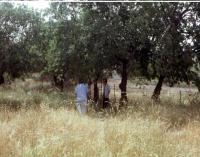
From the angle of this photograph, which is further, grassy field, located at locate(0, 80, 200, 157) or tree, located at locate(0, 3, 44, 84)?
tree, located at locate(0, 3, 44, 84)

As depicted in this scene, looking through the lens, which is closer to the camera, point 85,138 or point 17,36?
point 85,138

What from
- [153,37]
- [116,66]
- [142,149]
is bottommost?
[142,149]

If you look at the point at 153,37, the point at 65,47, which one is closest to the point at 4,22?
the point at 65,47

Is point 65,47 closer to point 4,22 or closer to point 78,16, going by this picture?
point 78,16

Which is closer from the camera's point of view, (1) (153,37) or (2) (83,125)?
(2) (83,125)

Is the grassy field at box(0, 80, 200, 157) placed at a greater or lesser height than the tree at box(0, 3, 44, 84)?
lesser

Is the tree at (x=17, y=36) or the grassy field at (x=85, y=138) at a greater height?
the tree at (x=17, y=36)

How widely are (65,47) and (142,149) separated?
13290mm

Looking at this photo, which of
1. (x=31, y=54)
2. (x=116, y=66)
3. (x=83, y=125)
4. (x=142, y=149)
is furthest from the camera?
(x=31, y=54)

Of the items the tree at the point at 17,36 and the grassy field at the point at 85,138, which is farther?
the tree at the point at 17,36

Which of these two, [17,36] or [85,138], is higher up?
[17,36]

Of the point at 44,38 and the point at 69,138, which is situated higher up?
the point at 44,38

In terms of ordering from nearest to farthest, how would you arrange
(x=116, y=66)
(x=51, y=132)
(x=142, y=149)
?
(x=142, y=149) → (x=51, y=132) → (x=116, y=66)

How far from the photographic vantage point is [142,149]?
6.20 meters
